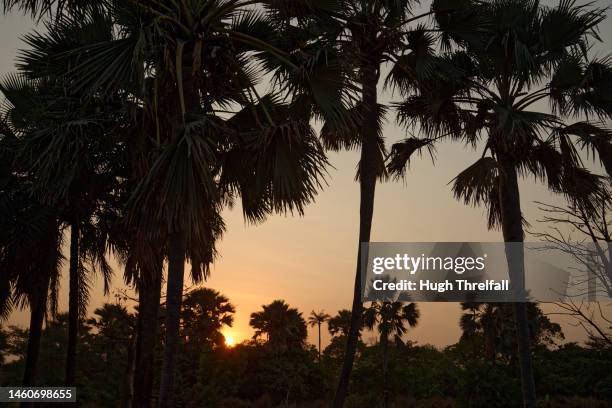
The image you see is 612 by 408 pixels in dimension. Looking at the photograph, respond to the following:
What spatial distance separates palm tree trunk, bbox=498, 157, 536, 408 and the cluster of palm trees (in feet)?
0.15

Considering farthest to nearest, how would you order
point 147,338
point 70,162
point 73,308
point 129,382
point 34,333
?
point 129,382, point 34,333, point 73,308, point 147,338, point 70,162

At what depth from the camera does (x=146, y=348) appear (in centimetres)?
1262

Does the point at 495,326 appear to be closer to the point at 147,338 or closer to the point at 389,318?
the point at 389,318

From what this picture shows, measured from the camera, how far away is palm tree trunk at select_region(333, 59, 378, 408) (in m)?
12.2

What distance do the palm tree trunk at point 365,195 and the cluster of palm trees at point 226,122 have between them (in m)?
0.05

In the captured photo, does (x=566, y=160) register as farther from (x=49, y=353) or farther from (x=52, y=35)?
(x=49, y=353)

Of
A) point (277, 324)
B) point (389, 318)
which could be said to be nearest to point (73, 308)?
point (389, 318)

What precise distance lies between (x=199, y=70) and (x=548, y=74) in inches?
301

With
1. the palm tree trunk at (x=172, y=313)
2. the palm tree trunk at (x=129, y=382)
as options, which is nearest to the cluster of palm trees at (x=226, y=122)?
the palm tree trunk at (x=172, y=313)

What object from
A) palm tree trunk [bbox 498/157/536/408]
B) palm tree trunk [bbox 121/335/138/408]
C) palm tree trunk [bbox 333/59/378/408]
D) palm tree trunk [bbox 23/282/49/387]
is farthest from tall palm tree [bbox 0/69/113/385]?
palm tree trunk [bbox 121/335/138/408]

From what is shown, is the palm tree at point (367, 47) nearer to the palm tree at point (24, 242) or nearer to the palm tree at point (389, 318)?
the palm tree at point (24, 242)

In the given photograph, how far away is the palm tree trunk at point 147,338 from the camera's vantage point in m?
12.2

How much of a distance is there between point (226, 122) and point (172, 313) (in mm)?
3252

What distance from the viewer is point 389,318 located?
4009 cm
